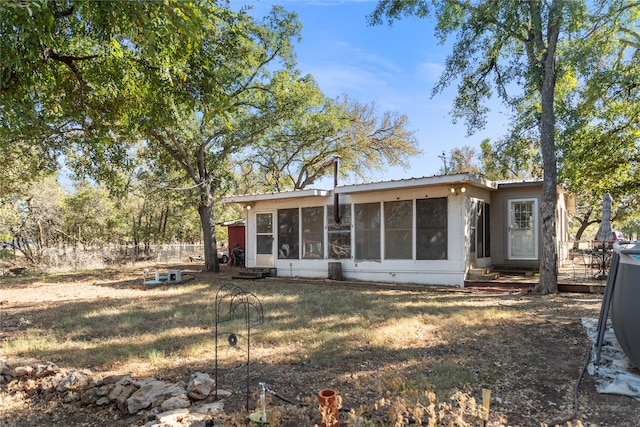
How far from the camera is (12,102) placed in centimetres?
389

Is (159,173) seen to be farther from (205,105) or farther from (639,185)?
(639,185)

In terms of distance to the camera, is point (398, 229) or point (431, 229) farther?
point (398, 229)

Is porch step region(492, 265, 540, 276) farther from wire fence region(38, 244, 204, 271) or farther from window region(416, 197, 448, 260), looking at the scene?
wire fence region(38, 244, 204, 271)

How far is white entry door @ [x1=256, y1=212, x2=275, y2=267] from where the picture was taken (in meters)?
12.8

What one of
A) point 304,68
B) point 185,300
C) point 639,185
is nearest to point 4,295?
point 185,300

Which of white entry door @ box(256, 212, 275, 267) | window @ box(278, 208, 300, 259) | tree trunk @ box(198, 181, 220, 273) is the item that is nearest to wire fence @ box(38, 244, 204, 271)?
tree trunk @ box(198, 181, 220, 273)

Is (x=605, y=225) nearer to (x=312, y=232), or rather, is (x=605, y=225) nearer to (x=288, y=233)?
(x=312, y=232)

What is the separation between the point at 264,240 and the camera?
42.7 ft

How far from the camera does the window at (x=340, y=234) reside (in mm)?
11188

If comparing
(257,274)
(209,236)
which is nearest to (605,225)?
(257,274)

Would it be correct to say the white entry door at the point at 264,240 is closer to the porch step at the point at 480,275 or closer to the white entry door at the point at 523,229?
the porch step at the point at 480,275

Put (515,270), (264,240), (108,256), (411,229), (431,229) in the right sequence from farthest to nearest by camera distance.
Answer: (108,256) < (264,240) < (515,270) < (411,229) < (431,229)

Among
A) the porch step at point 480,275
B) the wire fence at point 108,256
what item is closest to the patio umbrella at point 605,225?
the porch step at point 480,275

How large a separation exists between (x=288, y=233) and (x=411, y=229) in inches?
161
